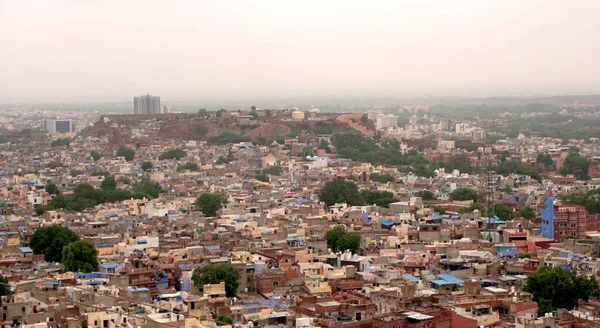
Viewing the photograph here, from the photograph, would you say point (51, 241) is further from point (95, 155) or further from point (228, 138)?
point (228, 138)

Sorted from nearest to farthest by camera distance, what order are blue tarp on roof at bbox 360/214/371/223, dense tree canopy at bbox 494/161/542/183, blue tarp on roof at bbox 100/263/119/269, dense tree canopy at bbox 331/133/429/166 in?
1. blue tarp on roof at bbox 100/263/119/269
2. blue tarp on roof at bbox 360/214/371/223
3. dense tree canopy at bbox 494/161/542/183
4. dense tree canopy at bbox 331/133/429/166

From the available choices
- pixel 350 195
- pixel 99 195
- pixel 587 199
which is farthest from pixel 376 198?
pixel 99 195

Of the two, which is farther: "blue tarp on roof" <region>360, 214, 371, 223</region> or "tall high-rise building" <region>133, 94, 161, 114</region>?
"tall high-rise building" <region>133, 94, 161, 114</region>

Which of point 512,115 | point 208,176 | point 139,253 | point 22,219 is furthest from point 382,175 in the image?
point 512,115

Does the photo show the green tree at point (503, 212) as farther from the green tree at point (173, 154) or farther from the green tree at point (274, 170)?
the green tree at point (173, 154)

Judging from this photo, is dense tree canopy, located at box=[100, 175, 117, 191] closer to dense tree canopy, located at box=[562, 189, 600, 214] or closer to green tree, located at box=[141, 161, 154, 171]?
green tree, located at box=[141, 161, 154, 171]

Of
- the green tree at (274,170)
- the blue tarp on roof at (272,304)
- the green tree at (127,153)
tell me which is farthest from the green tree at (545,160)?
the blue tarp on roof at (272,304)

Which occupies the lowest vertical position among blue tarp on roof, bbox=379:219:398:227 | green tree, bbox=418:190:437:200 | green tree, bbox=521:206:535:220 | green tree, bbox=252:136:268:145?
green tree, bbox=252:136:268:145

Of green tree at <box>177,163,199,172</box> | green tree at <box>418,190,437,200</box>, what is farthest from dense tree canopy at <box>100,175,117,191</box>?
green tree at <box>418,190,437,200</box>
